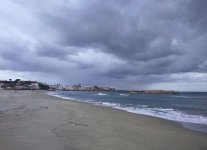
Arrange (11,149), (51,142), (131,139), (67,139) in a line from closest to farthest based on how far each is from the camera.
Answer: (11,149), (51,142), (67,139), (131,139)

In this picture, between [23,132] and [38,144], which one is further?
[23,132]

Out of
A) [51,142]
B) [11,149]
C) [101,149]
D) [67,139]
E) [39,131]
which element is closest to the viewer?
[11,149]

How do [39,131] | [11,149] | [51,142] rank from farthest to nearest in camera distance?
[39,131], [51,142], [11,149]

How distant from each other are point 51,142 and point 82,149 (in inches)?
56.9

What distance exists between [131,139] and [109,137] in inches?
38.6

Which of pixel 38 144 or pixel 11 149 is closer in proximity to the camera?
pixel 11 149

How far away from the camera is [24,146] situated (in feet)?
27.5

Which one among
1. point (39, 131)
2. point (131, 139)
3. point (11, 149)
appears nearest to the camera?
point (11, 149)

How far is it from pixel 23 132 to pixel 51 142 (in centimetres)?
257

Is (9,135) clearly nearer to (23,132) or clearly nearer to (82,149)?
(23,132)

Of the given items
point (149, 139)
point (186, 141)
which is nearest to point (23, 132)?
point (149, 139)

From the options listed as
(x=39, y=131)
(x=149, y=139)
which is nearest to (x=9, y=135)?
(x=39, y=131)

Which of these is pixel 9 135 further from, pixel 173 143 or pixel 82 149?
pixel 173 143

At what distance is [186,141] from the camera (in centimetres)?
1084
